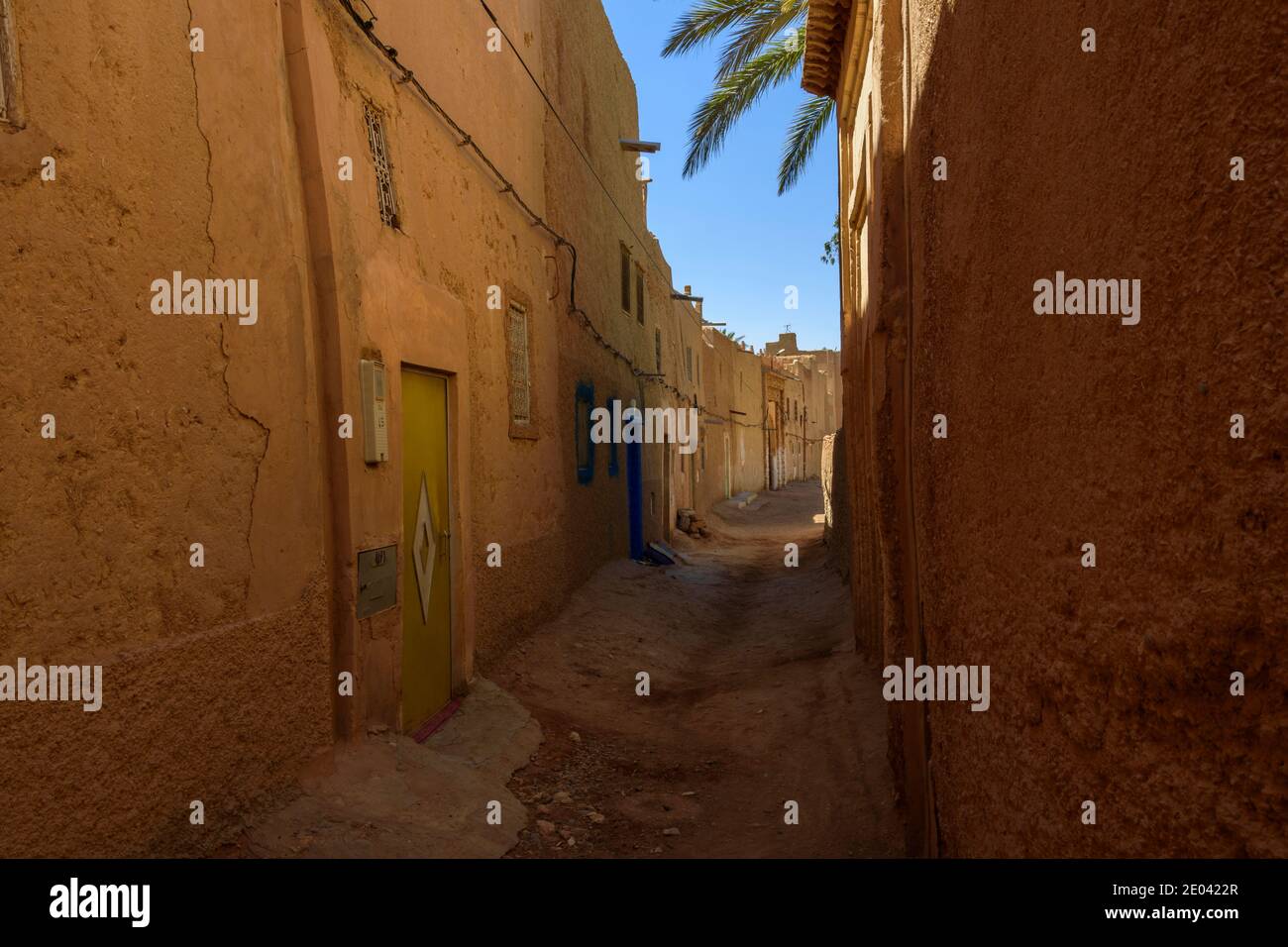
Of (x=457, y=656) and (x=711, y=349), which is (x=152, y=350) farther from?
(x=711, y=349)

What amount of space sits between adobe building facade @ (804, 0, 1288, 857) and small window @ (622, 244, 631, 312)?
10.2 metres

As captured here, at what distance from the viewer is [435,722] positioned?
557cm

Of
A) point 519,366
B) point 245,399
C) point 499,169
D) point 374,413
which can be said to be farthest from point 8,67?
point 519,366

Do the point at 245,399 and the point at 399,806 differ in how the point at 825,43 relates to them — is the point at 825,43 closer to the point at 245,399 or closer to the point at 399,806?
the point at 245,399

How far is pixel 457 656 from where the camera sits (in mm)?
6074

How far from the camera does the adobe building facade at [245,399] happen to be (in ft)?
9.14

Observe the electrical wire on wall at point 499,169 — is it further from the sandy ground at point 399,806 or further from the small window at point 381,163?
the sandy ground at point 399,806

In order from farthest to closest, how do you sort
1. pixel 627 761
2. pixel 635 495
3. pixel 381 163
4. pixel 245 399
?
pixel 635 495 → pixel 627 761 → pixel 381 163 → pixel 245 399

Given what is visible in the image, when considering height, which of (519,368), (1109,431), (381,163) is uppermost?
(381,163)

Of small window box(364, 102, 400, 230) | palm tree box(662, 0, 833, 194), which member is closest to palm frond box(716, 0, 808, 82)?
palm tree box(662, 0, 833, 194)

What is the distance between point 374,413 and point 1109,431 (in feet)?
12.3

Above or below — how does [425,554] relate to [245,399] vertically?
below

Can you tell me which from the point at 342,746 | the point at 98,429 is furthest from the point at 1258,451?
the point at 342,746
